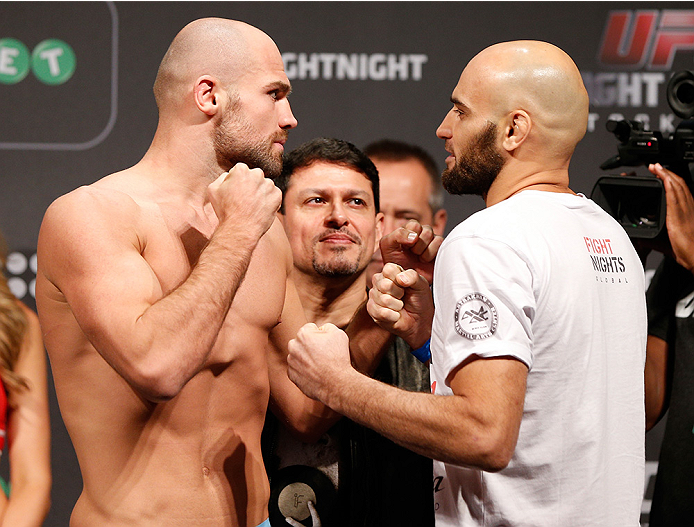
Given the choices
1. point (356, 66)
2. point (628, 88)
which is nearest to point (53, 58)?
point (356, 66)

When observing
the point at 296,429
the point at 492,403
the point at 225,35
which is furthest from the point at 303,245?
the point at 492,403

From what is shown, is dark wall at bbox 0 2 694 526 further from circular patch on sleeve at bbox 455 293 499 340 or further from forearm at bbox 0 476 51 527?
circular patch on sleeve at bbox 455 293 499 340

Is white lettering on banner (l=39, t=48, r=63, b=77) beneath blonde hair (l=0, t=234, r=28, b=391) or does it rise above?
above

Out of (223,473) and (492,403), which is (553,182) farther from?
(223,473)

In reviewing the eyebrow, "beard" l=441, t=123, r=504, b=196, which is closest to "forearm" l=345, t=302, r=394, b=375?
"beard" l=441, t=123, r=504, b=196

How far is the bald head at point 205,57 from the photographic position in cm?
151

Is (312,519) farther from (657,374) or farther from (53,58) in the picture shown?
(53,58)

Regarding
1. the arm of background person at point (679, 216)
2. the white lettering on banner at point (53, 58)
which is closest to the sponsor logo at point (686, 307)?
the arm of background person at point (679, 216)

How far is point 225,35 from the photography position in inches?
60.7

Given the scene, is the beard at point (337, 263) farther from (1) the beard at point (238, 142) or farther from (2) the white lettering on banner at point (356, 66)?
(2) the white lettering on banner at point (356, 66)

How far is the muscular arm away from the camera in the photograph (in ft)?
3.58

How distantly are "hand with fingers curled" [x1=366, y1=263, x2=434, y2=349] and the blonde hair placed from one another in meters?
0.93

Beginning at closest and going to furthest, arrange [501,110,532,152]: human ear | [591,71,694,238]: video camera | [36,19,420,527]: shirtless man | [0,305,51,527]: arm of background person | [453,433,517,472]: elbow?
[453,433,517,472]: elbow → [36,19,420,527]: shirtless man → [501,110,532,152]: human ear → [0,305,51,527]: arm of background person → [591,71,694,238]: video camera

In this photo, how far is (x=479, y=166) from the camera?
140 centimetres
